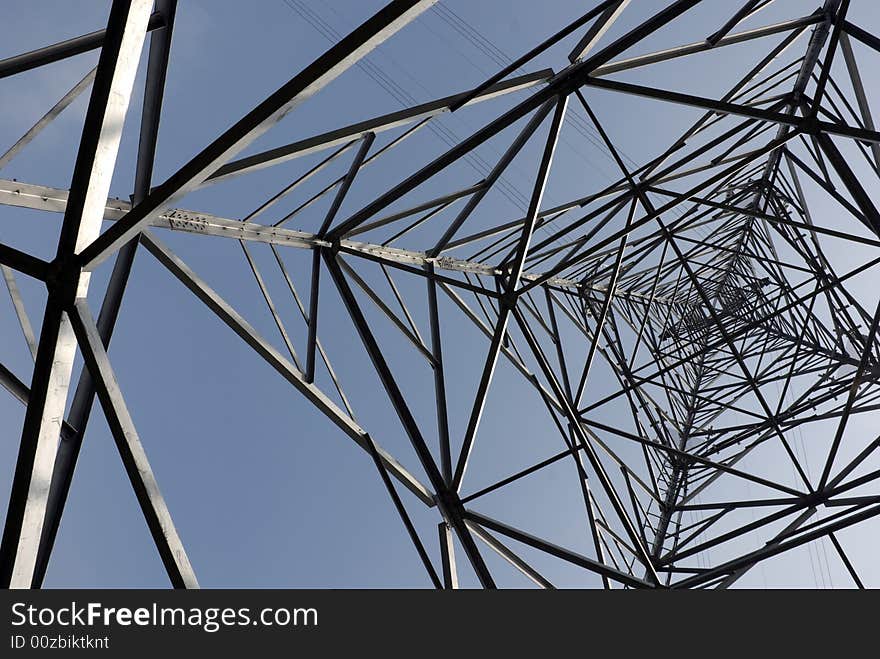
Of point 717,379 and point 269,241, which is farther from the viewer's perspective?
point 717,379

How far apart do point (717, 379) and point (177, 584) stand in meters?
19.9

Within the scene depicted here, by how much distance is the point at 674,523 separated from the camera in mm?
12547

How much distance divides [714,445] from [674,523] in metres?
2.29

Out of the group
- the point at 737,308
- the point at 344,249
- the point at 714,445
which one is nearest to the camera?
the point at 344,249

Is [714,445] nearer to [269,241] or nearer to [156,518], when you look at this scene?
[269,241]

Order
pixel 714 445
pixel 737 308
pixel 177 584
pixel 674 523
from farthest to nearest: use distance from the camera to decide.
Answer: pixel 737 308 < pixel 714 445 < pixel 674 523 < pixel 177 584
